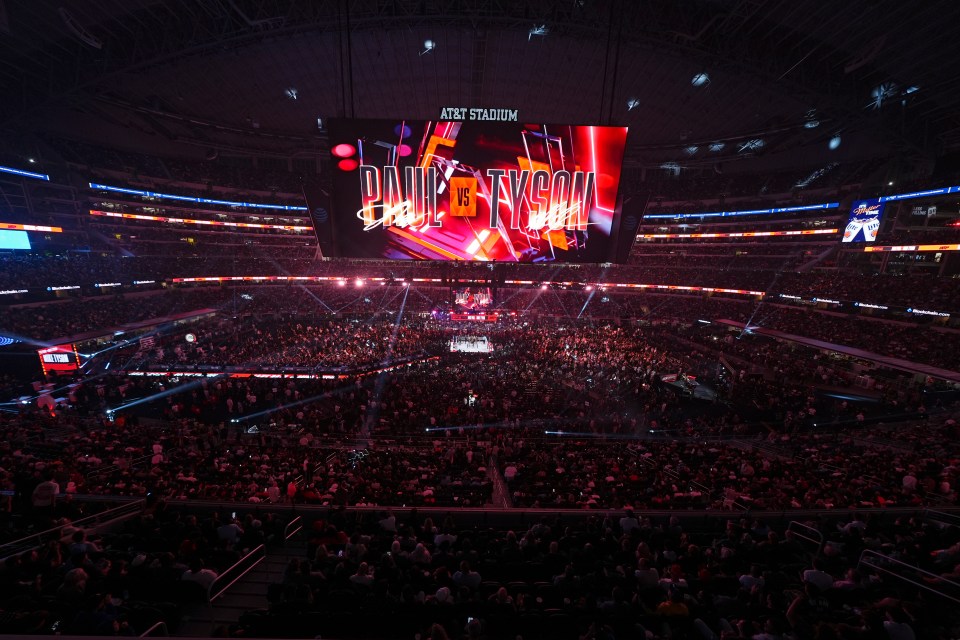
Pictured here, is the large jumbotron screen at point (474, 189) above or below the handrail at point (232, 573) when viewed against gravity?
above

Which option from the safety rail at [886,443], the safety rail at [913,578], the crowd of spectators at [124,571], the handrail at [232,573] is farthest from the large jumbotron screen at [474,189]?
the safety rail at [913,578]

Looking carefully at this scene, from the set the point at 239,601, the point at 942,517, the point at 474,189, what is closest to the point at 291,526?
the point at 239,601

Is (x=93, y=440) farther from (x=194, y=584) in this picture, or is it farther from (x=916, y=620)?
(x=916, y=620)

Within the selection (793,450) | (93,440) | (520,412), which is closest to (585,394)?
(520,412)

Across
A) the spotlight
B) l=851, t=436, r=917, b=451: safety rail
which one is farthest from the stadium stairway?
the spotlight

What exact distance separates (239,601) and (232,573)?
1.55 ft

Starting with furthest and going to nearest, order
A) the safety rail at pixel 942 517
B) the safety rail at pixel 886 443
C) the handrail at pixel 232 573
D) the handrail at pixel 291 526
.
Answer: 1. the safety rail at pixel 886 443
2. the safety rail at pixel 942 517
3. the handrail at pixel 291 526
4. the handrail at pixel 232 573

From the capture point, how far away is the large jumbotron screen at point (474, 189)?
1466cm

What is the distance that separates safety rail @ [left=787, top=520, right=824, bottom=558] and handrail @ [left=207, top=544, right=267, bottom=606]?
8.16m

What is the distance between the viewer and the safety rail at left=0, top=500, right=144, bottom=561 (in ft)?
16.1

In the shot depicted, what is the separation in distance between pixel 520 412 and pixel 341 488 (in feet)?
28.9

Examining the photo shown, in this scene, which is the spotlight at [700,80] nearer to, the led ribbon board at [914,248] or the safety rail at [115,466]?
the led ribbon board at [914,248]

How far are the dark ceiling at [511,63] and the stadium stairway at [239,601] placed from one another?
54.8 ft

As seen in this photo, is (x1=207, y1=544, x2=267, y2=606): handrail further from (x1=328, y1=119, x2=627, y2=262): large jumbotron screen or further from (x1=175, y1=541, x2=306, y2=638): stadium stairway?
(x1=328, y1=119, x2=627, y2=262): large jumbotron screen
